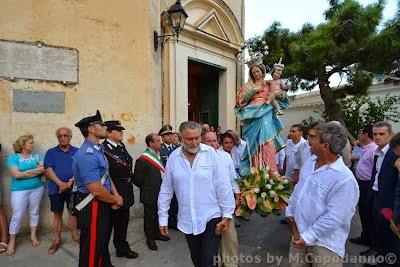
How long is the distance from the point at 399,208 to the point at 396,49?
323 inches

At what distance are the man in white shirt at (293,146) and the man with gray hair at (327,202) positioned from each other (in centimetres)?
298

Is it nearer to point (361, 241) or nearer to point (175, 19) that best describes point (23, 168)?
point (175, 19)

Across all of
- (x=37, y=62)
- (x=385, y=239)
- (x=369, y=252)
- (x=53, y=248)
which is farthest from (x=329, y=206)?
(x=37, y=62)

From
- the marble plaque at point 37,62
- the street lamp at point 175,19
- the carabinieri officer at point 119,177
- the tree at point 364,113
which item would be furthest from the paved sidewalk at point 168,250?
the tree at point 364,113

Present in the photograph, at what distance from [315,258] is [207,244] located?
0.93 metres

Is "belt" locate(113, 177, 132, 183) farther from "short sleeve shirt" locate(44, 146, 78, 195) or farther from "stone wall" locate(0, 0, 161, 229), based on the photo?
"stone wall" locate(0, 0, 161, 229)

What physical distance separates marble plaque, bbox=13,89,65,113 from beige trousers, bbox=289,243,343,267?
4.26m

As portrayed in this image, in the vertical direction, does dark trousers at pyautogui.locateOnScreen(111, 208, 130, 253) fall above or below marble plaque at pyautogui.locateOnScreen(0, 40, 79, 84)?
below

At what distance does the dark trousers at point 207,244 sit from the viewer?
309 centimetres

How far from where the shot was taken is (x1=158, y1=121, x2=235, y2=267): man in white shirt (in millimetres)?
3020

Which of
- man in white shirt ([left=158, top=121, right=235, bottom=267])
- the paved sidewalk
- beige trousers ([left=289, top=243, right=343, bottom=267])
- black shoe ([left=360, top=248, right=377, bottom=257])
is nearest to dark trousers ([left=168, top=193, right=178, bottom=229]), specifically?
the paved sidewalk

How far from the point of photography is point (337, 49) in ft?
33.7

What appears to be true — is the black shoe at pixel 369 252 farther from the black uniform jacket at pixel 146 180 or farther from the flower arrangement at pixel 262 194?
the black uniform jacket at pixel 146 180

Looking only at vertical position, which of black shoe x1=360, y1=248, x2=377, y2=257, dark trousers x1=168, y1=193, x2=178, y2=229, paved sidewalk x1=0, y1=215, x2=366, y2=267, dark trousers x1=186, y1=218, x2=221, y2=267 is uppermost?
dark trousers x1=186, y1=218, x2=221, y2=267
